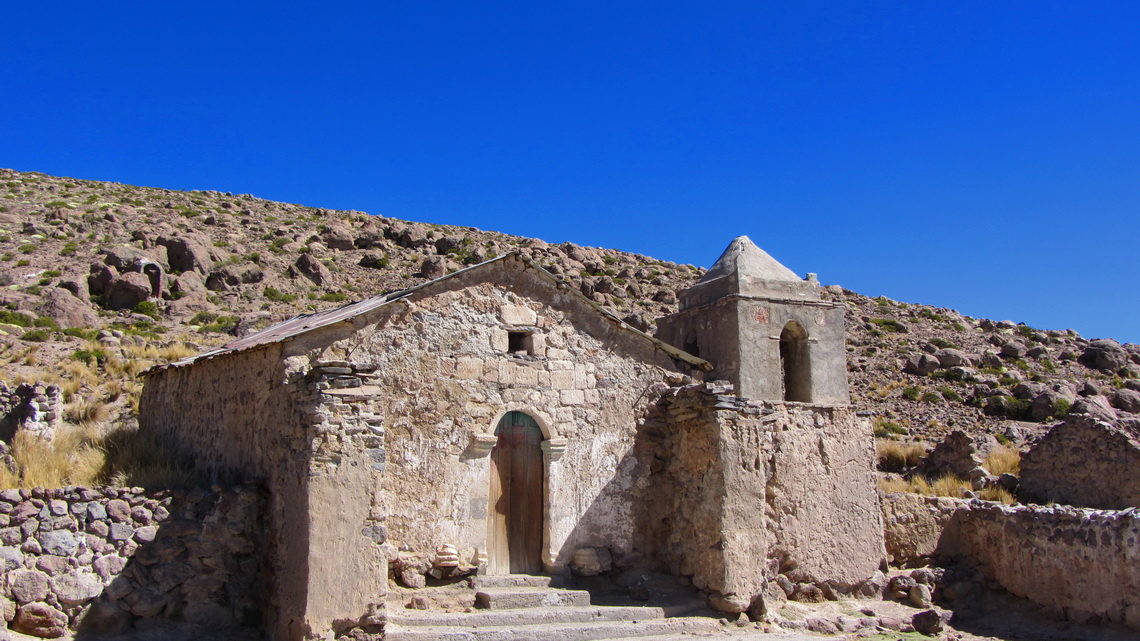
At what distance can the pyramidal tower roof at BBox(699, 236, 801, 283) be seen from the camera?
12.4 m

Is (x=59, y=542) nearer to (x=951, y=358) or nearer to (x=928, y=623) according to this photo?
(x=928, y=623)

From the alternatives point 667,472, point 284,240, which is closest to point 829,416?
point 667,472

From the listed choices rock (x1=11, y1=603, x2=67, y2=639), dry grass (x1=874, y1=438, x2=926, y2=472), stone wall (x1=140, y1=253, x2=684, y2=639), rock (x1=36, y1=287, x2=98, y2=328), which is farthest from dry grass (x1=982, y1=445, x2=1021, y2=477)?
rock (x1=36, y1=287, x2=98, y2=328)

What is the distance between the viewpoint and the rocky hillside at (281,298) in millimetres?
23141

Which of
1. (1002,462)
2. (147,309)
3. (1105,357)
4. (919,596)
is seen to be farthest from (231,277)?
(1105,357)

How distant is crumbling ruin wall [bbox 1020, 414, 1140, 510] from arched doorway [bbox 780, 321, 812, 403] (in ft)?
18.1

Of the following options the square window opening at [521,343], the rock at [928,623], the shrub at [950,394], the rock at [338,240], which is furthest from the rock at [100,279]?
the shrub at [950,394]

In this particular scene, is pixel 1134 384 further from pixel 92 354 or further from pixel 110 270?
pixel 110 270

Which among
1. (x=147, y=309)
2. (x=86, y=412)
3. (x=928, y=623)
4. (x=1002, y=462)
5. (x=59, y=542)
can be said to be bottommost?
(x=928, y=623)

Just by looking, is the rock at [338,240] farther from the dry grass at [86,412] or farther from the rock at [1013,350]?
the rock at [1013,350]

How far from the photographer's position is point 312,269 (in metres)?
31.9

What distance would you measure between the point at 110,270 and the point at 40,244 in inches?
218

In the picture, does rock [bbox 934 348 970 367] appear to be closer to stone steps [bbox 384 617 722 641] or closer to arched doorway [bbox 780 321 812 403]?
arched doorway [bbox 780 321 812 403]

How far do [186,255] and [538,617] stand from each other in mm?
24625
